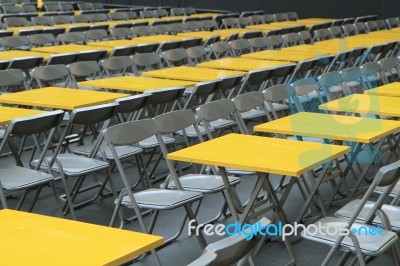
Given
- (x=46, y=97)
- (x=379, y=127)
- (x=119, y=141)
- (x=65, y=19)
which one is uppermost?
(x=65, y=19)

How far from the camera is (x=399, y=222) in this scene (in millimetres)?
4551

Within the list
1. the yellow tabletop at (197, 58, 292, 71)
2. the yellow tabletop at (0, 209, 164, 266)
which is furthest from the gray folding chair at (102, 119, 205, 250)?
the yellow tabletop at (197, 58, 292, 71)

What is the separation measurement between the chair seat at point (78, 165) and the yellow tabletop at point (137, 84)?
144 cm

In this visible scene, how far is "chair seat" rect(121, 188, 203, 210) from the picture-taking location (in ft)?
15.6

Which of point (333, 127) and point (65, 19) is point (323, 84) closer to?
point (333, 127)

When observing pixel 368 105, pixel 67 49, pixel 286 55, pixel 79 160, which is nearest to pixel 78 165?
pixel 79 160

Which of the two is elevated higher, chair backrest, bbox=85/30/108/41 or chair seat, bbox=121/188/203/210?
chair backrest, bbox=85/30/108/41

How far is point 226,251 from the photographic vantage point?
287 cm

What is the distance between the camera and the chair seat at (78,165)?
5.52 m

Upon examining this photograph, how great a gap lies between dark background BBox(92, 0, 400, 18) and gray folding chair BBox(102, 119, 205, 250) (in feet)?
45.5

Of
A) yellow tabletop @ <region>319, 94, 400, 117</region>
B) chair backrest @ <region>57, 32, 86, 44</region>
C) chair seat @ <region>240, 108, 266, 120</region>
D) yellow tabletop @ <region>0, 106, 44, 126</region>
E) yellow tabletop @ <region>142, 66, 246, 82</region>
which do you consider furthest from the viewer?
chair backrest @ <region>57, 32, 86, 44</region>

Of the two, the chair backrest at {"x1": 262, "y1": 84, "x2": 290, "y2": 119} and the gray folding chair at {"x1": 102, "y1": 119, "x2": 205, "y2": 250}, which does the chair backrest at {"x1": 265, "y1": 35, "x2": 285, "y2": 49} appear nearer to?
the chair backrest at {"x1": 262, "y1": 84, "x2": 290, "y2": 119}

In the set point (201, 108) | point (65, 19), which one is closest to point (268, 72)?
point (201, 108)

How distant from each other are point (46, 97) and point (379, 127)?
3016 mm
